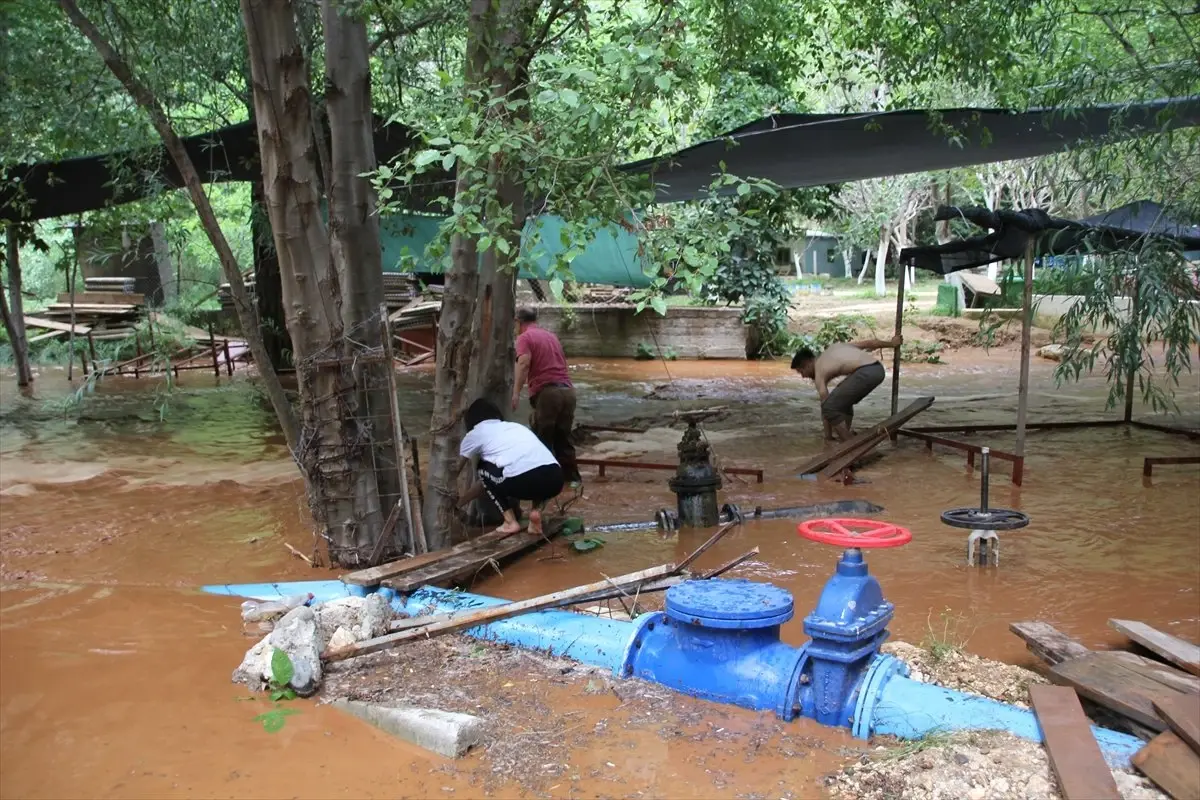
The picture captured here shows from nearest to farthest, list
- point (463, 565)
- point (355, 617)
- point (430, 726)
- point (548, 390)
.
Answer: point (430, 726) → point (355, 617) → point (463, 565) → point (548, 390)

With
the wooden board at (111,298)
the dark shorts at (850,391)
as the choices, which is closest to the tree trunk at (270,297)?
the wooden board at (111,298)

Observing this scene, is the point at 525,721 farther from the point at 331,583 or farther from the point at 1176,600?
the point at 1176,600

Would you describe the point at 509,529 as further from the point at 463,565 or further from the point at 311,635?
the point at 311,635

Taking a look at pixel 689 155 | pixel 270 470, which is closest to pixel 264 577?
pixel 270 470

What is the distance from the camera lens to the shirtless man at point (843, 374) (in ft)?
32.1

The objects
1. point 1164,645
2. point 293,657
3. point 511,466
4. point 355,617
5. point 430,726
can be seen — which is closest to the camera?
point 430,726

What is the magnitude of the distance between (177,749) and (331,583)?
177 cm

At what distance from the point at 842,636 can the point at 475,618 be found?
1945 millimetres

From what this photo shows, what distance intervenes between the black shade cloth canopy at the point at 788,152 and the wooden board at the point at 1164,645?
3.47 metres

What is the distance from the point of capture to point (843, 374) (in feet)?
32.8

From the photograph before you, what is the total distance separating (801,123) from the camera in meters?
8.01

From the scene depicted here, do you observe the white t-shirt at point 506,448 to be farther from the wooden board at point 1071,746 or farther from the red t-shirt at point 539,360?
the wooden board at point 1071,746

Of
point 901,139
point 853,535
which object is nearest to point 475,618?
point 853,535

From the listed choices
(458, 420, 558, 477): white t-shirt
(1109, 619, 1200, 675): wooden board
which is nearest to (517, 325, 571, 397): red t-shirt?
(458, 420, 558, 477): white t-shirt
